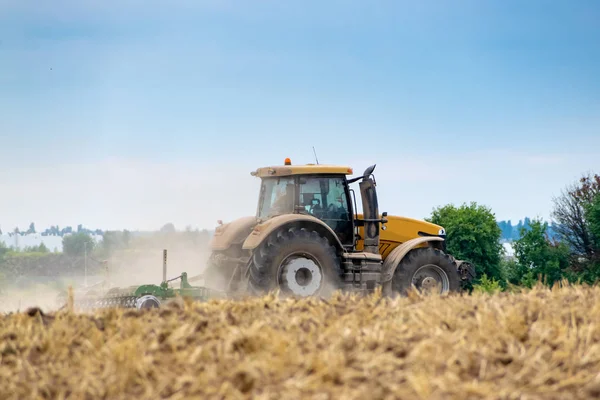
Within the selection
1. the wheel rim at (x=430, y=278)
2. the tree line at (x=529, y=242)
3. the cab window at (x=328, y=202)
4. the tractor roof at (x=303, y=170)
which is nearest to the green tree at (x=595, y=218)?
the tree line at (x=529, y=242)

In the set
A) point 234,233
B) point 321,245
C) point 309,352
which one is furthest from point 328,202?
point 309,352

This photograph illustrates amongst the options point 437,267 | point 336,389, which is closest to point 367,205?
point 437,267

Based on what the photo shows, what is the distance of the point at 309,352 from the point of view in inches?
237

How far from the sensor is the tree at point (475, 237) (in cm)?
4875

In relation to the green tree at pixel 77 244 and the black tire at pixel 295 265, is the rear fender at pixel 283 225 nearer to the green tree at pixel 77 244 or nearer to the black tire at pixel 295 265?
the black tire at pixel 295 265

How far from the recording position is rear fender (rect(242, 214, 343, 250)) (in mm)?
13904

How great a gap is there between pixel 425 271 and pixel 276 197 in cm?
360

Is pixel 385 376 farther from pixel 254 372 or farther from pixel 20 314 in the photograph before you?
pixel 20 314

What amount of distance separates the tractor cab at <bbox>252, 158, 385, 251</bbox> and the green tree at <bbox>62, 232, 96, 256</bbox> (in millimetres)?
111888

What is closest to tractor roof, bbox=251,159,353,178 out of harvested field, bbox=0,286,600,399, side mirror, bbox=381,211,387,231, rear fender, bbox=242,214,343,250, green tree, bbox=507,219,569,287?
rear fender, bbox=242,214,343,250

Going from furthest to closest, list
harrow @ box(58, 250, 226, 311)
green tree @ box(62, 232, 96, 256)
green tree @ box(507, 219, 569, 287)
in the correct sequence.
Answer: green tree @ box(62, 232, 96, 256), green tree @ box(507, 219, 569, 287), harrow @ box(58, 250, 226, 311)

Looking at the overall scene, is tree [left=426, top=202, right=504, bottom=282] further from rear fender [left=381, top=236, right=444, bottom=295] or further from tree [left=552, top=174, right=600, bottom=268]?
rear fender [left=381, top=236, right=444, bottom=295]

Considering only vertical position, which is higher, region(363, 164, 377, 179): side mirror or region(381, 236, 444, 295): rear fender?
region(363, 164, 377, 179): side mirror

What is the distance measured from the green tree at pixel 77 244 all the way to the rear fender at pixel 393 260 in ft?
368
